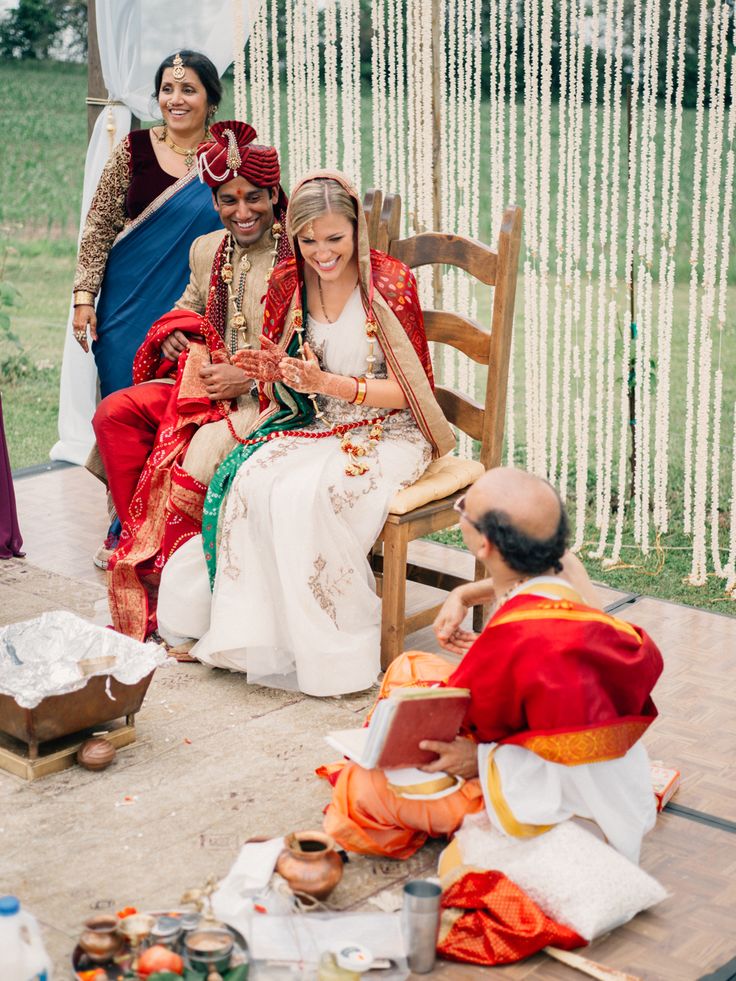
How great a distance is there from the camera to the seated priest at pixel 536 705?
2.88 metres

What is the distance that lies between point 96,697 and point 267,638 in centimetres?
71

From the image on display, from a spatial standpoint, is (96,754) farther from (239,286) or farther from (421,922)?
(239,286)

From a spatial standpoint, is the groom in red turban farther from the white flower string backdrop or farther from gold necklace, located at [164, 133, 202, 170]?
the white flower string backdrop

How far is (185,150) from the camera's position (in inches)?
211

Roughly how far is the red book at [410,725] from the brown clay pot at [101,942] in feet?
2.18

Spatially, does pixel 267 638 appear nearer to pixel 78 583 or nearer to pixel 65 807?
pixel 65 807

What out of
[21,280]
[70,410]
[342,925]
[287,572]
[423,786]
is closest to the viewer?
[342,925]

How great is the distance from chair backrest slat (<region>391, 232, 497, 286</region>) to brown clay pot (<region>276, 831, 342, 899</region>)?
208cm

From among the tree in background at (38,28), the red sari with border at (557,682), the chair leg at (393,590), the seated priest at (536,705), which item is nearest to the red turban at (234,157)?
the chair leg at (393,590)

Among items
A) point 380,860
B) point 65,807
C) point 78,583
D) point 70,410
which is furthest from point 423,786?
point 70,410

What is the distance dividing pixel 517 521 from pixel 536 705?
0.42 m

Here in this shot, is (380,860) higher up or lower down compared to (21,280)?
lower down

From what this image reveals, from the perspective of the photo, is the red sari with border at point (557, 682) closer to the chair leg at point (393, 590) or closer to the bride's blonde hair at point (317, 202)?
the chair leg at point (393, 590)

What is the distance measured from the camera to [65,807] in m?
3.49
